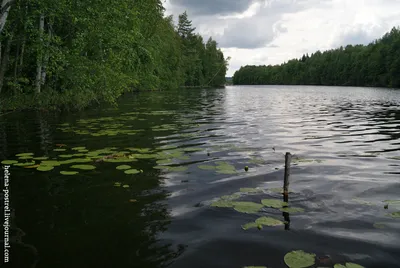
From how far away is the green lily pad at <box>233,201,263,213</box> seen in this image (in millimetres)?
5180

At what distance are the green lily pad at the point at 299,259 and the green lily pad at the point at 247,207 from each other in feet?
4.34

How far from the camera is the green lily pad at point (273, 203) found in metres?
5.32

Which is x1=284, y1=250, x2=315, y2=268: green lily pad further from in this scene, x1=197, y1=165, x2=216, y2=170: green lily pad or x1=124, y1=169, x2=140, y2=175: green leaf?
x1=124, y1=169, x2=140, y2=175: green leaf

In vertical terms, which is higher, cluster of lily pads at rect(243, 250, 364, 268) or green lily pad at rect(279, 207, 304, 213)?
green lily pad at rect(279, 207, 304, 213)

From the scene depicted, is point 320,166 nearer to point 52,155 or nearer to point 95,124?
point 52,155

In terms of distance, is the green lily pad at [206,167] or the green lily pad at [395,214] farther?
the green lily pad at [206,167]

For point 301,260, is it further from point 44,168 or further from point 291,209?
point 44,168

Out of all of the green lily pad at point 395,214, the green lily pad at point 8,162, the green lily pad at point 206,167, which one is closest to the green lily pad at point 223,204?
the green lily pad at point 206,167

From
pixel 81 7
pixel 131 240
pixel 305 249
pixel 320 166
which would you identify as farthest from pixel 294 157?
pixel 81 7

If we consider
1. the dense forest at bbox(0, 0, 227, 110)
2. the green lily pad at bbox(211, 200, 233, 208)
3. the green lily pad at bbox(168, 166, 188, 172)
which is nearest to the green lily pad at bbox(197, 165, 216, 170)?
the green lily pad at bbox(168, 166, 188, 172)

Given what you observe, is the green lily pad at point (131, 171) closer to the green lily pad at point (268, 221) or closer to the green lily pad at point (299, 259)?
the green lily pad at point (268, 221)

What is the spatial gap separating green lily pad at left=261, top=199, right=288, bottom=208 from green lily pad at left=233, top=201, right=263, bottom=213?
0.37ft

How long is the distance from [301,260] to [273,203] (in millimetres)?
1678

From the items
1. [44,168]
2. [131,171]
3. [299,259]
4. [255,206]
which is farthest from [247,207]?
[44,168]
